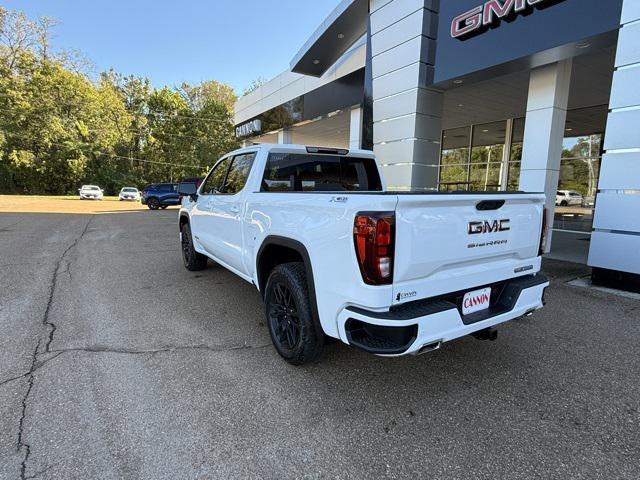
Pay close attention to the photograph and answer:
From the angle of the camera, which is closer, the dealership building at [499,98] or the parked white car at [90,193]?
the dealership building at [499,98]

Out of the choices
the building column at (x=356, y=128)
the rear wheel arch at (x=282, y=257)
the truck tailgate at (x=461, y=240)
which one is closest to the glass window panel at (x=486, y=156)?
the building column at (x=356, y=128)

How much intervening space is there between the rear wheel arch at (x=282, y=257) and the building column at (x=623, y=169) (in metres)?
5.01

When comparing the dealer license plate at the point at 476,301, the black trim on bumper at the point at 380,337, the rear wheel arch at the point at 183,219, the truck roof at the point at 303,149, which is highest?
the truck roof at the point at 303,149

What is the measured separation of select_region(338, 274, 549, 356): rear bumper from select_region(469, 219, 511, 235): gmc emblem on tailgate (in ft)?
1.55

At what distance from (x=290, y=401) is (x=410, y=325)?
43.8 inches

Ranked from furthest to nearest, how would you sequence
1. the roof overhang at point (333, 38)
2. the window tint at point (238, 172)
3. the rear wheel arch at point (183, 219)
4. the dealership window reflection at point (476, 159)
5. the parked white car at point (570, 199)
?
the dealership window reflection at point (476, 159), the parked white car at point (570, 199), the roof overhang at point (333, 38), the rear wheel arch at point (183, 219), the window tint at point (238, 172)

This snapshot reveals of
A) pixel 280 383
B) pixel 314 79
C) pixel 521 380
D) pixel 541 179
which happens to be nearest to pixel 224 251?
pixel 280 383

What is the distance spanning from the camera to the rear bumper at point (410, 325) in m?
2.35

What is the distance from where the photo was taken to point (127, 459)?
7.25 ft

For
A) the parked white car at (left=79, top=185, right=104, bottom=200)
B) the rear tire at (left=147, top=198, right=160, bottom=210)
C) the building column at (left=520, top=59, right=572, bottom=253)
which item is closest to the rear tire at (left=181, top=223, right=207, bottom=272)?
the building column at (left=520, top=59, right=572, bottom=253)

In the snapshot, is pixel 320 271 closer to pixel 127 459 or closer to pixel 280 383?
pixel 280 383

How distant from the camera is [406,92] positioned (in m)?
9.28

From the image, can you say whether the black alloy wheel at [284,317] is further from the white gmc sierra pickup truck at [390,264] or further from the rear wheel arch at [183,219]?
the rear wheel arch at [183,219]

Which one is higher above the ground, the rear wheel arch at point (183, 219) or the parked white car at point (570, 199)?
the parked white car at point (570, 199)
